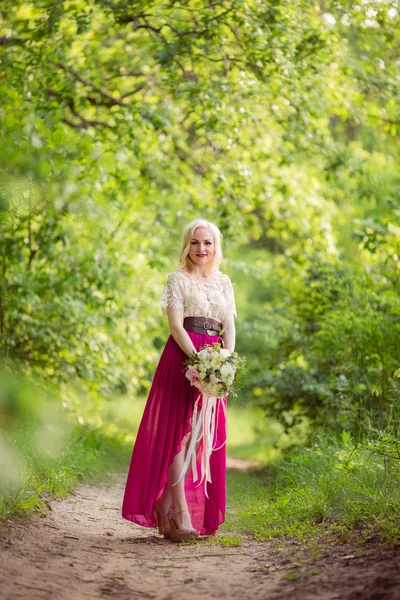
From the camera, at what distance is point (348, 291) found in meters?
7.85

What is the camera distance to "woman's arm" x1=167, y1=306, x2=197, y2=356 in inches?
203

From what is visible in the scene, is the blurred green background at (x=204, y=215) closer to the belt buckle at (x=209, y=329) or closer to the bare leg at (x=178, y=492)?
the bare leg at (x=178, y=492)

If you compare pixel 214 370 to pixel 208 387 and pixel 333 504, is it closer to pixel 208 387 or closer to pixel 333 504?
pixel 208 387

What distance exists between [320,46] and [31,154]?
18.9 feet

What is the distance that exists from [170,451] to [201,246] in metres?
1.51

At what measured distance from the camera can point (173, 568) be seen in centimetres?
414

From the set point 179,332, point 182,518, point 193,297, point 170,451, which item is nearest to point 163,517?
point 182,518

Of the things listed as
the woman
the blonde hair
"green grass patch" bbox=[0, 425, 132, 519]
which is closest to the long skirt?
the woman

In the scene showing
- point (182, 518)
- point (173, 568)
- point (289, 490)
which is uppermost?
point (173, 568)

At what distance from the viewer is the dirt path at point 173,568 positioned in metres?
3.42

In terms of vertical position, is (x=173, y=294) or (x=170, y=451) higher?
(x=173, y=294)

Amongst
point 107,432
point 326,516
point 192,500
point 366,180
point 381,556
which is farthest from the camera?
point 107,432

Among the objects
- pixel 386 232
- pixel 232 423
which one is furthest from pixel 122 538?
pixel 232 423

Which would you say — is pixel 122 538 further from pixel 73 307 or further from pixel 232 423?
pixel 232 423
